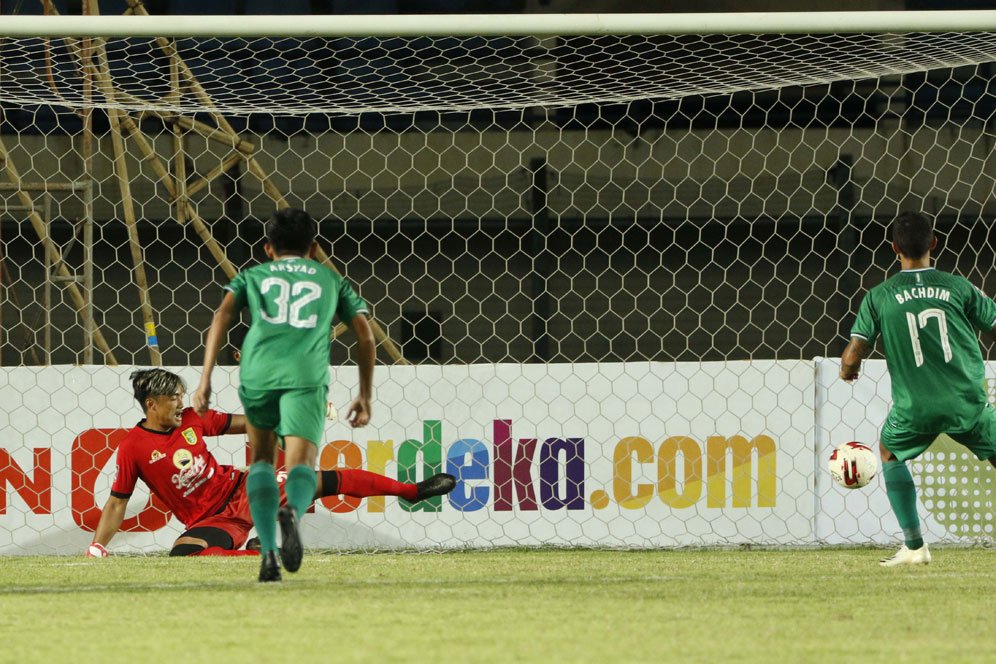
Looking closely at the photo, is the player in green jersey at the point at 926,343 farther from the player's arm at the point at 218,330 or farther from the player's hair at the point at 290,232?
the player's arm at the point at 218,330

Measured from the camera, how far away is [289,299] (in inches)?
175

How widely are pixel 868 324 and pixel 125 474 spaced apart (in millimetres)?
3334

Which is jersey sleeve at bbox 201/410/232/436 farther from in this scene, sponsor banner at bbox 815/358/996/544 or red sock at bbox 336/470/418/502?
sponsor banner at bbox 815/358/996/544

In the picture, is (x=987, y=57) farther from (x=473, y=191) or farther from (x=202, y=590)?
(x=473, y=191)

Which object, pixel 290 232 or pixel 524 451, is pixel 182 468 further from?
pixel 290 232

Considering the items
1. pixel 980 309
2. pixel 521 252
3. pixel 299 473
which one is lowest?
pixel 299 473

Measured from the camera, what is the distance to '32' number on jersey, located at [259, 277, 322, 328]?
14.6 ft

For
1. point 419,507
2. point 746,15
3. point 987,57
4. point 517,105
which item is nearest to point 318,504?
point 419,507

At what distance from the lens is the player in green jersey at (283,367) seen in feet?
14.4

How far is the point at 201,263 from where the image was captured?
12.1m

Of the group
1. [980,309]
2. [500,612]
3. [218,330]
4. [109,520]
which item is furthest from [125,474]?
[980,309]

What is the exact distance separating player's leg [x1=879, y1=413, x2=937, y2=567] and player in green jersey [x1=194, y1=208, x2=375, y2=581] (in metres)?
2.11

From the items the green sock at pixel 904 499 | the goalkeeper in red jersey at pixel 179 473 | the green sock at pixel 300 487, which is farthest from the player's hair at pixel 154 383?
the green sock at pixel 904 499

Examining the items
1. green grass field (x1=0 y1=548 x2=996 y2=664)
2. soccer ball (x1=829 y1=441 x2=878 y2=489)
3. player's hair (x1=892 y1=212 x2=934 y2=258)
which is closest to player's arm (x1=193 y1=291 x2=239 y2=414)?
green grass field (x1=0 y1=548 x2=996 y2=664)
